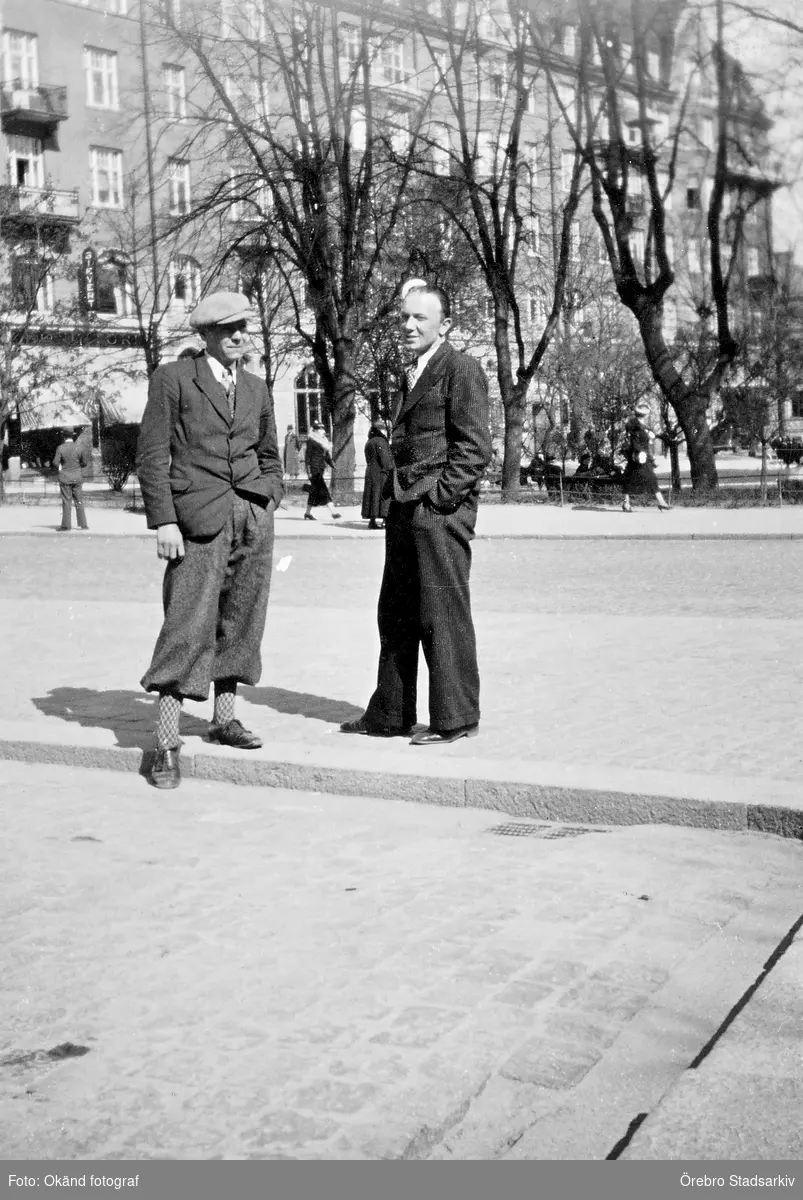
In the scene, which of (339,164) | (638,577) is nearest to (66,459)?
(339,164)

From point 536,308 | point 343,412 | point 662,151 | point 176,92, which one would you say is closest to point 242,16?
point 176,92

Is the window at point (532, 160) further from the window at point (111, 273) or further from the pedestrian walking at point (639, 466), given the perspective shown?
the window at point (111, 273)

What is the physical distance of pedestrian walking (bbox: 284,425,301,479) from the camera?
57.9m

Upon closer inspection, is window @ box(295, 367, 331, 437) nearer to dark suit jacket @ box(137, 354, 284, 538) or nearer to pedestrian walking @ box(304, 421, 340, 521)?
pedestrian walking @ box(304, 421, 340, 521)

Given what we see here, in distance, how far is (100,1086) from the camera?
3426mm

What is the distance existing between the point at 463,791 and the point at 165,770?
1326 mm

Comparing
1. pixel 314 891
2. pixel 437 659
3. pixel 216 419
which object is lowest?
pixel 314 891

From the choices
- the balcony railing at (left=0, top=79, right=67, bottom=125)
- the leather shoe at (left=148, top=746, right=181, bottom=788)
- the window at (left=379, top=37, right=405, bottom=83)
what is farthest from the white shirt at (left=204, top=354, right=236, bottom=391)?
the balcony railing at (left=0, top=79, right=67, bottom=125)

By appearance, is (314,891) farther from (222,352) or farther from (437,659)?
(222,352)

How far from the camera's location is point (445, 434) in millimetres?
6840

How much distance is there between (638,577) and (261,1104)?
13254mm

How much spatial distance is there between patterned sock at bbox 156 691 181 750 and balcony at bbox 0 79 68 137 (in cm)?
5300

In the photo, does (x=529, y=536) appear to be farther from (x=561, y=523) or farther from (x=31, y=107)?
(x=31, y=107)

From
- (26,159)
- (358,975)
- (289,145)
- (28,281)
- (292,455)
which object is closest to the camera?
(358,975)
